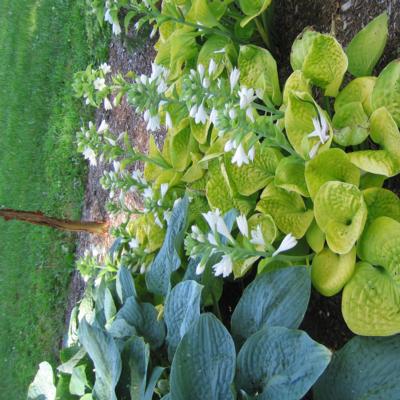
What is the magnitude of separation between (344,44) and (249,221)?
2.31 feet

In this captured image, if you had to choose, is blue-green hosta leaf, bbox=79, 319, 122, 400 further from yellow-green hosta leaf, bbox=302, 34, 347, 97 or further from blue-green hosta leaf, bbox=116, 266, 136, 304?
yellow-green hosta leaf, bbox=302, 34, 347, 97

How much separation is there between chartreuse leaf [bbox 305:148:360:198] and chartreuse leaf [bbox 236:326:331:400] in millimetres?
404

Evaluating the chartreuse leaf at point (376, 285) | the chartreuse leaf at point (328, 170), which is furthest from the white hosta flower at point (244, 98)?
the chartreuse leaf at point (376, 285)

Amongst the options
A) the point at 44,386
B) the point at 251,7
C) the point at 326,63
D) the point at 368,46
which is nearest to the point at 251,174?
the point at 326,63

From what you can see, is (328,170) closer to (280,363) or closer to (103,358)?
(280,363)

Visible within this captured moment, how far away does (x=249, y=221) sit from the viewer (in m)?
1.64

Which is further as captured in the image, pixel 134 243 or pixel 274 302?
pixel 134 243

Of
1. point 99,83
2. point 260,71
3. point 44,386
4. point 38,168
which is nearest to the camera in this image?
point 260,71

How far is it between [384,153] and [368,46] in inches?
14.6

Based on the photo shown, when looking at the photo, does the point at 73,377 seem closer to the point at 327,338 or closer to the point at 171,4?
the point at 327,338

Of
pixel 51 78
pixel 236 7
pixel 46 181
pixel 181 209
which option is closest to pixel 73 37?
pixel 51 78

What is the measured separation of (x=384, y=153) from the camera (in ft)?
4.44

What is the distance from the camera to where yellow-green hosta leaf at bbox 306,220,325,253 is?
1500 mm

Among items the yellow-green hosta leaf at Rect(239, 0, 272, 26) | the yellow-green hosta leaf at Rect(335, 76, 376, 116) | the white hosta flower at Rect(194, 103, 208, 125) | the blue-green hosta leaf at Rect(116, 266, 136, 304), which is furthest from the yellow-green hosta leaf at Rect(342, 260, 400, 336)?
the yellow-green hosta leaf at Rect(239, 0, 272, 26)
